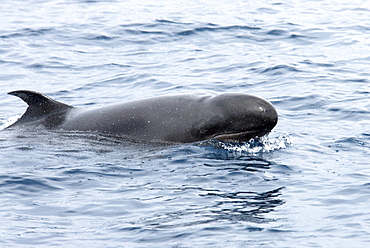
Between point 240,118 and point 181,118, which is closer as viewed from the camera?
point 240,118

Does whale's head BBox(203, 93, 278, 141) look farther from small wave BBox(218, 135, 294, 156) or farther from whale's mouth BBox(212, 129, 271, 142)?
small wave BBox(218, 135, 294, 156)

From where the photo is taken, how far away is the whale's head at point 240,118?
13.8 m

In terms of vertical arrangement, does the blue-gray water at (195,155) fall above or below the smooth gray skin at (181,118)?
below

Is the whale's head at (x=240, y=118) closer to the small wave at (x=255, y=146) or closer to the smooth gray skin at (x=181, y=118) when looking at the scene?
the smooth gray skin at (x=181, y=118)

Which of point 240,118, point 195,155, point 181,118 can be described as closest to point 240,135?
point 240,118

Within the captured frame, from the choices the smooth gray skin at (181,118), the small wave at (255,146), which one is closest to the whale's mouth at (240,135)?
the smooth gray skin at (181,118)

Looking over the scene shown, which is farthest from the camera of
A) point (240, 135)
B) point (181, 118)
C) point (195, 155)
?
point (181, 118)

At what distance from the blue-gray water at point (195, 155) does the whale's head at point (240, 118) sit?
273 mm

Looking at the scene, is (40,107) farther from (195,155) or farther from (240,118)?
(240,118)

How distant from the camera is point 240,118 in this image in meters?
13.8

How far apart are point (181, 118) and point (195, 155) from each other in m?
0.93

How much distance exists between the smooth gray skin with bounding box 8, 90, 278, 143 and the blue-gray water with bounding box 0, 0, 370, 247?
0.30 m

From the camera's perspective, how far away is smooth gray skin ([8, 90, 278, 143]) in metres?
13.8

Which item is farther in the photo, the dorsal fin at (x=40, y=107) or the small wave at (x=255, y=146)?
the dorsal fin at (x=40, y=107)
